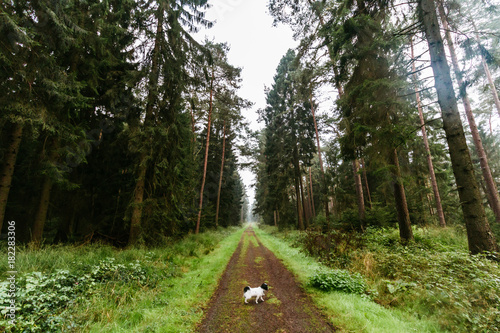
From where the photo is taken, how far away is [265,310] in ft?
14.0

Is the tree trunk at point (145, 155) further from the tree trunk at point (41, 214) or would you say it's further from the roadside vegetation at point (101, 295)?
the tree trunk at point (41, 214)

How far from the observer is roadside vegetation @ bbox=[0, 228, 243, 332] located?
3.23m

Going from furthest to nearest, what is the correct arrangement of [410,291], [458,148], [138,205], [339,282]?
[138,205], [458,148], [339,282], [410,291]

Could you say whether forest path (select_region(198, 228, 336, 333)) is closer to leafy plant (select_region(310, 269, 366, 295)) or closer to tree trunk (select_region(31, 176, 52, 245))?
leafy plant (select_region(310, 269, 366, 295))

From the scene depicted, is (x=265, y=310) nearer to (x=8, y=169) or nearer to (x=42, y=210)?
(x=8, y=169)

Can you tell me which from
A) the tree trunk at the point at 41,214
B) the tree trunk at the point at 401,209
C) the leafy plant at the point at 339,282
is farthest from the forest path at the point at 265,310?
the tree trunk at the point at 41,214

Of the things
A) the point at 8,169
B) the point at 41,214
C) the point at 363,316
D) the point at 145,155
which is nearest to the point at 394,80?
the point at 363,316

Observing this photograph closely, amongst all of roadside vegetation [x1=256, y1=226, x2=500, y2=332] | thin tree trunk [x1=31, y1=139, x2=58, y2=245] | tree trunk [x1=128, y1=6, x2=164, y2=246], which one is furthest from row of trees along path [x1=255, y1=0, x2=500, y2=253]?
thin tree trunk [x1=31, y1=139, x2=58, y2=245]

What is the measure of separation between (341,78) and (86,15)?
38.1 feet

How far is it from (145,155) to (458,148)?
11695 mm

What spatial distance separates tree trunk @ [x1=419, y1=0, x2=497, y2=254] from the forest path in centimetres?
519

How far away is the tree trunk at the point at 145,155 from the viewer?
8578mm

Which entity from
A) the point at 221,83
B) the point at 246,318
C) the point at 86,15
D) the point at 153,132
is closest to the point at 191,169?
the point at 153,132

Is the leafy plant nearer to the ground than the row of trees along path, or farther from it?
nearer to the ground
